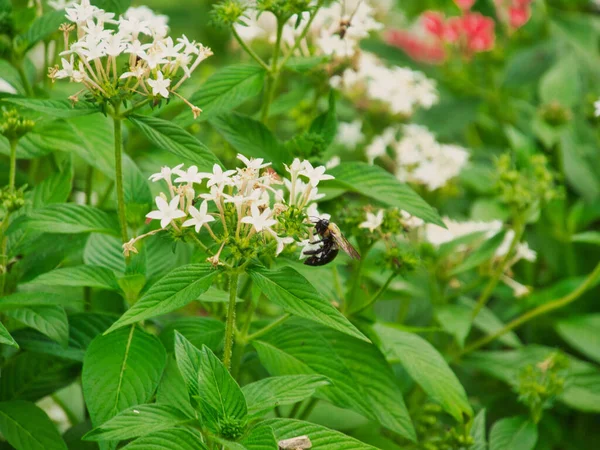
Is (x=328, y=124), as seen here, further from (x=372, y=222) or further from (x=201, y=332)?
(x=201, y=332)

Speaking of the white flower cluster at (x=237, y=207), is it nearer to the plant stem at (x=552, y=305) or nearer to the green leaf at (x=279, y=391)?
the green leaf at (x=279, y=391)

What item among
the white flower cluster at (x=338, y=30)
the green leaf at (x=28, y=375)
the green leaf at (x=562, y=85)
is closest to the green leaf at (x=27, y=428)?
the green leaf at (x=28, y=375)

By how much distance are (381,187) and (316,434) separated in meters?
0.37

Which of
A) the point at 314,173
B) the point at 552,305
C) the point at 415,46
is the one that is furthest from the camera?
the point at 415,46

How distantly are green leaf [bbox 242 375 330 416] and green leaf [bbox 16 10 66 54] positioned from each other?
0.62m

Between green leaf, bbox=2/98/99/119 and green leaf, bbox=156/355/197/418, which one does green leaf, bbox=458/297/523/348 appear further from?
green leaf, bbox=2/98/99/119

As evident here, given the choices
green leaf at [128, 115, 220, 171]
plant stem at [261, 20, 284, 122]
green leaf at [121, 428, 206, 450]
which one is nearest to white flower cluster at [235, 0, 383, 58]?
plant stem at [261, 20, 284, 122]

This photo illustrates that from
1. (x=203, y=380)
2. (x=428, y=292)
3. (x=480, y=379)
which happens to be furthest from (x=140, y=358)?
(x=480, y=379)

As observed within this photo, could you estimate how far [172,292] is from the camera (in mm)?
786

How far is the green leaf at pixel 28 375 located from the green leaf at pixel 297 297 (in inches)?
15.8

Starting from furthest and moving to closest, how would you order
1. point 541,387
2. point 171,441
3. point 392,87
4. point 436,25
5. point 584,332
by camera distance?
point 436,25 < point 392,87 < point 584,332 < point 541,387 < point 171,441

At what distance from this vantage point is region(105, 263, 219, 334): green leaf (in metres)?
0.77

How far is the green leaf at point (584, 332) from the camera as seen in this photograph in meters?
1.51

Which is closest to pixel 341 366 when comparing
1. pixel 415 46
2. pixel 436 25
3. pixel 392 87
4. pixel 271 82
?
pixel 271 82
